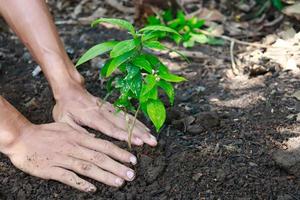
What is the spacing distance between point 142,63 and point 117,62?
0.08 meters

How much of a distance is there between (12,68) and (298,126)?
1.57 m

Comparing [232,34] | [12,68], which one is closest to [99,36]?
[12,68]

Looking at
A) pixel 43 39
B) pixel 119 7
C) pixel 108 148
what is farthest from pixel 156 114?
pixel 119 7

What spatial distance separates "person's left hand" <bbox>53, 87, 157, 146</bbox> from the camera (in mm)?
1996

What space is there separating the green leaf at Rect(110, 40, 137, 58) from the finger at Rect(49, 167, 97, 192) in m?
0.49

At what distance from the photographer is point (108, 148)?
1906 mm

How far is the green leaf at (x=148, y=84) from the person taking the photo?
1.66 metres

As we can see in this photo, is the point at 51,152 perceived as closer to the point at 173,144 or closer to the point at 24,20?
the point at 173,144

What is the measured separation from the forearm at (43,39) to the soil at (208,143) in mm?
210

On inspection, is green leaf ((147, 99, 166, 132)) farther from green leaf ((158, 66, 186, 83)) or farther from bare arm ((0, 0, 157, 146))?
bare arm ((0, 0, 157, 146))

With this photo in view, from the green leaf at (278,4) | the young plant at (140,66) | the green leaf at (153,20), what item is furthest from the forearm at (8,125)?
the green leaf at (278,4)

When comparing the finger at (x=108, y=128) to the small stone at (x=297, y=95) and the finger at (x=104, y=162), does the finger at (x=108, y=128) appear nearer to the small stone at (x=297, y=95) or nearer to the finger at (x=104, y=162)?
the finger at (x=104, y=162)

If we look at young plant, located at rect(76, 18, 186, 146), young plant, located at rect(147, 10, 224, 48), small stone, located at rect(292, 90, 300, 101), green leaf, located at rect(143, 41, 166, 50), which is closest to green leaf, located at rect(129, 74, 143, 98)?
young plant, located at rect(76, 18, 186, 146)

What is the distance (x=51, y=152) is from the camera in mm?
1900
